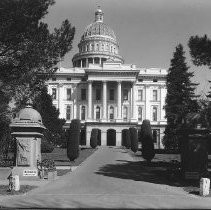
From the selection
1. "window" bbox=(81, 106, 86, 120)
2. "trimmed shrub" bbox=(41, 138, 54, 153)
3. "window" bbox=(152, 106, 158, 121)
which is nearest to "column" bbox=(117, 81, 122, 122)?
"window" bbox=(81, 106, 86, 120)

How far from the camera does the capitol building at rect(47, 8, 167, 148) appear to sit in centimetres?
10156

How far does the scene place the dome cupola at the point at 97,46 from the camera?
133250 mm

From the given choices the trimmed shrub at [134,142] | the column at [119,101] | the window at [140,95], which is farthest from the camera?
the window at [140,95]

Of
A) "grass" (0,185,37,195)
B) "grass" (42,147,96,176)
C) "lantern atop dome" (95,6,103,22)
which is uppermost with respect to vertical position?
"lantern atop dome" (95,6,103,22)

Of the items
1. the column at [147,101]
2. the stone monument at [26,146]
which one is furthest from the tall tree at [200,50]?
the column at [147,101]

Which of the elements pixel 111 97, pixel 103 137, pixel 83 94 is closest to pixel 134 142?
pixel 103 137

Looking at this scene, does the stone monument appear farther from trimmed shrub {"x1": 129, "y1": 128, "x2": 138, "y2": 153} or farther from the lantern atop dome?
the lantern atop dome

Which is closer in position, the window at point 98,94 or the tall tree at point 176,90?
the tall tree at point 176,90

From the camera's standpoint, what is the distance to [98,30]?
13762cm

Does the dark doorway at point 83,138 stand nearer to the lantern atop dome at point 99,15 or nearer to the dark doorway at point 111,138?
the dark doorway at point 111,138

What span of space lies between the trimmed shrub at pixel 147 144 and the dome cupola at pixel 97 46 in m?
89.3

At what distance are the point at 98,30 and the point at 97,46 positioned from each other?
608 cm

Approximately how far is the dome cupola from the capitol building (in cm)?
2445

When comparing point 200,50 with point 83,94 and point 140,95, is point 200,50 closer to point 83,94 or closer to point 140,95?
point 83,94
